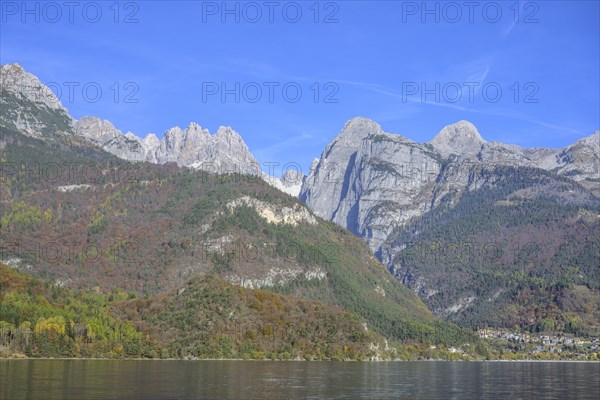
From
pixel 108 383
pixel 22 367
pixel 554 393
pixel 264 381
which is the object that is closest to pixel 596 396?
pixel 554 393

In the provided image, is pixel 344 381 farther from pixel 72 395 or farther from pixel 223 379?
pixel 72 395

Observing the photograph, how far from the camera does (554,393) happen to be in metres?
148

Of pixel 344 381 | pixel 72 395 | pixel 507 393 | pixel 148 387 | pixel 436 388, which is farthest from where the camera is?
pixel 344 381

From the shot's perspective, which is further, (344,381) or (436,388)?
(344,381)

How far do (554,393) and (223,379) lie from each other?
65166 mm

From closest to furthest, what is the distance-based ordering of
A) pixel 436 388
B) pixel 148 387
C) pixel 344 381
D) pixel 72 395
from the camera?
pixel 72 395, pixel 148 387, pixel 436 388, pixel 344 381

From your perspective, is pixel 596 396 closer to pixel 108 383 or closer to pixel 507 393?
pixel 507 393

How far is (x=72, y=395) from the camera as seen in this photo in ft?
Answer: 391

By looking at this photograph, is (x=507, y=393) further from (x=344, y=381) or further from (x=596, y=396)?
(x=344, y=381)

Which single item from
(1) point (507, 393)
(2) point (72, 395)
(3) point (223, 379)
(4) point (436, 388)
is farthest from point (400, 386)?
(2) point (72, 395)

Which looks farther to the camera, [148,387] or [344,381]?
[344,381]

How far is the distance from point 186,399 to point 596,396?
74876 millimetres

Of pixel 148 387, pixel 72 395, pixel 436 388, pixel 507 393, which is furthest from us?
pixel 436 388

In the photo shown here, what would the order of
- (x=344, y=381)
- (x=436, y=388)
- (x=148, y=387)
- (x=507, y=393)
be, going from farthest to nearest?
1. (x=344, y=381)
2. (x=436, y=388)
3. (x=507, y=393)
4. (x=148, y=387)
